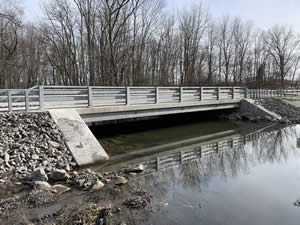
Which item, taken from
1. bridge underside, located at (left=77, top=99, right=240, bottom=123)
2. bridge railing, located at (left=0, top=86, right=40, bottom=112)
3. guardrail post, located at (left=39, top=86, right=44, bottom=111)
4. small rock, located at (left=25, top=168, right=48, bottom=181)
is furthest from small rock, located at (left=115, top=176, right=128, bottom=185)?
bridge railing, located at (left=0, top=86, right=40, bottom=112)

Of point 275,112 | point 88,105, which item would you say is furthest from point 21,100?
point 275,112

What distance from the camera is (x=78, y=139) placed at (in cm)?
806

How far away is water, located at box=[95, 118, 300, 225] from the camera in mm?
4445

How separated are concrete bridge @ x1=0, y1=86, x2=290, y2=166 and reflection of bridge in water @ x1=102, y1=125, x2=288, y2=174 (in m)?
1.02

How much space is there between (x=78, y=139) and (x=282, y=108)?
19.2 m

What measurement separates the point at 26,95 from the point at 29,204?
4.95 meters

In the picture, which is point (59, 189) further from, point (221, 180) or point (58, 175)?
point (221, 180)

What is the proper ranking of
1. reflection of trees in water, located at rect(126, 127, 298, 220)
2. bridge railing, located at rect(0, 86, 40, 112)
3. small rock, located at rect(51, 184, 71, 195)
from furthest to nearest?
bridge railing, located at rect(0, 86, 40, 112), reflection of trees in water, located at rect(126, 127, 298, 220), small rock, located at rect(51, 184, 71, 195)

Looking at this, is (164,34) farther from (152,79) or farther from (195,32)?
(152,79)

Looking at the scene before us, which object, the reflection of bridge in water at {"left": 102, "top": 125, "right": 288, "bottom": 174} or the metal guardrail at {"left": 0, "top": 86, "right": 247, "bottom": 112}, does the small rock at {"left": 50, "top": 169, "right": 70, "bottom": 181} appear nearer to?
the reflection of bridge in water at {"left": 102, "top": 125, "right": 288, "bottom": 174}

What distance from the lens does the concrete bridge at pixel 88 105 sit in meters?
8.08

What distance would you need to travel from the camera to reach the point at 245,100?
64.4 ft

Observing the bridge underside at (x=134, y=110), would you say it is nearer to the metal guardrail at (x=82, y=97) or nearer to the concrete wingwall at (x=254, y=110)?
the metal guardrail at (x=82, y=97)

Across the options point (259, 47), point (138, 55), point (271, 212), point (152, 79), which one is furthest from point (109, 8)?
point (259, 47)
